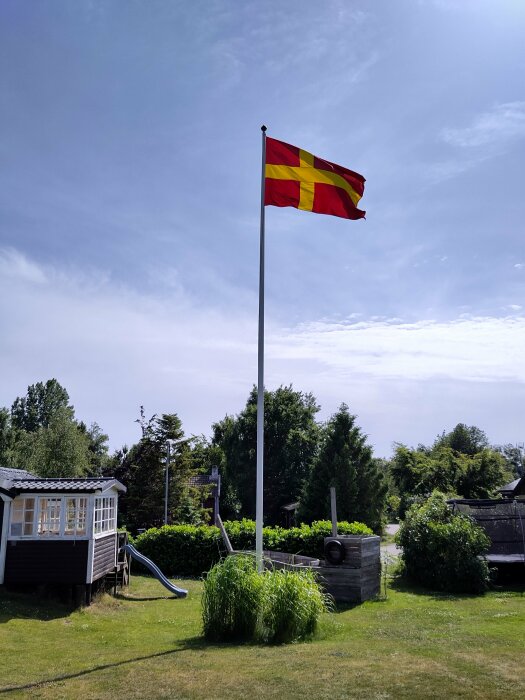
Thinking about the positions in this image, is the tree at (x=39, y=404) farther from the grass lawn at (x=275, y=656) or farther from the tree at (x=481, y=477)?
the grass lawn at (x=275, y=656)

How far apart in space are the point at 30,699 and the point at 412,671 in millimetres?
4720

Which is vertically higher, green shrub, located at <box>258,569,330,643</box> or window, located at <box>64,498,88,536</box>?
window, located at <box>64,498,88,536</box>

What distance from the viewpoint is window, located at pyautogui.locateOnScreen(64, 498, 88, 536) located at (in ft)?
50.8

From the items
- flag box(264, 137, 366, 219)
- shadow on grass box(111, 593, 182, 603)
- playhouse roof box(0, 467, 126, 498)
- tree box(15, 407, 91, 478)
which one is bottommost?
shadow on grass box(111, 593, 182, 603)

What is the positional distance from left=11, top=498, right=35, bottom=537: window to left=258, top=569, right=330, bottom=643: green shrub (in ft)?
27.7

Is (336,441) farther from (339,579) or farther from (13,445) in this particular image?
(13,445)

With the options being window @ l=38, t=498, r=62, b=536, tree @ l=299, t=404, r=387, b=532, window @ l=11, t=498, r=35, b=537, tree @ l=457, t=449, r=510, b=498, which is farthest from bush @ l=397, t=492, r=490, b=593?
tree @ l=457, t=449, r=510, b=498

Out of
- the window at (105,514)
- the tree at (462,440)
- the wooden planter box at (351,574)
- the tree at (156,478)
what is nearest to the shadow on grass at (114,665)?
the wooden planter box at (351,574)

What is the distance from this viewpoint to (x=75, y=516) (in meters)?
15.6

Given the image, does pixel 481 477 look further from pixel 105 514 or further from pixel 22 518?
pixel 22 518

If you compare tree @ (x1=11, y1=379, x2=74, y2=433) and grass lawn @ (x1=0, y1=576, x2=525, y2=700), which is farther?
tree @ (x1=11, y1=379, x2=74, y2=433)

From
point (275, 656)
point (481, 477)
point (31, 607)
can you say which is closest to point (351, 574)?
point (275, 656)

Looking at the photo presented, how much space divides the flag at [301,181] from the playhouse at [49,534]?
9320 millimetres

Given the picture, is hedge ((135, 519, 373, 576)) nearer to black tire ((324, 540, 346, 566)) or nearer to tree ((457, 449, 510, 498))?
black tire ((324, 540, 346, 566))
